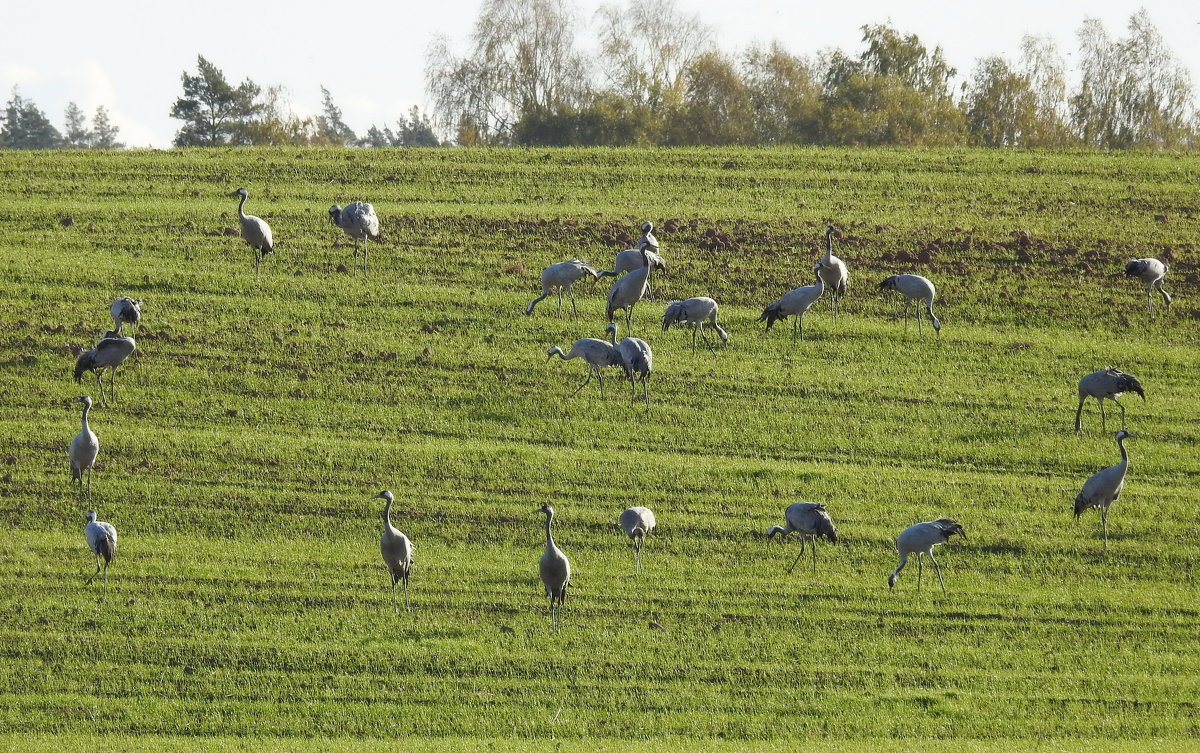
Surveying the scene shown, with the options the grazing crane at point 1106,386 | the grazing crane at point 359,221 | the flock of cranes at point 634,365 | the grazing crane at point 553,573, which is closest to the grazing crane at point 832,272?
the flock of cranes at point 634,365

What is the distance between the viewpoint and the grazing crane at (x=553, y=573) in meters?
21.3

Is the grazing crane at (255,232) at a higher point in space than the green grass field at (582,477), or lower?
higher

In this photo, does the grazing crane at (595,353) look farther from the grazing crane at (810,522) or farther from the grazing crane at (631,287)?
the grazing crane at (810,522)

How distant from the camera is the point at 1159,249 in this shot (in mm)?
41156

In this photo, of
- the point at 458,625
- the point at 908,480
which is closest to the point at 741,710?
the point at 458,625

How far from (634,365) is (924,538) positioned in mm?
8232

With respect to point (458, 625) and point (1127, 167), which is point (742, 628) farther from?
point (1127, 167)

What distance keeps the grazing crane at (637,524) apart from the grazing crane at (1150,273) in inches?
681

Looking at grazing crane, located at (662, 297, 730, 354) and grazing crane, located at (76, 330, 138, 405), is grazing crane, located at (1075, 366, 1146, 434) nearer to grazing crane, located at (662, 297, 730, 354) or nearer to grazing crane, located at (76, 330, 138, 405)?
grazing crane, located at (662, 297, 730, 354)

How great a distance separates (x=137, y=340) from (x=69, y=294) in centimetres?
408

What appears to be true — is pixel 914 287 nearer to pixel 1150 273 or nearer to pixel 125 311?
pixel 1150 273

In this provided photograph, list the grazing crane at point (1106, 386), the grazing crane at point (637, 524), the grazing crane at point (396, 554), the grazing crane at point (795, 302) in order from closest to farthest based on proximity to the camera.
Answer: the grazing crane at point (396, 554), the grazing crane at point (637, 524), the grazing crane at point (1106, 386), the grazing crane at point (795, 302)

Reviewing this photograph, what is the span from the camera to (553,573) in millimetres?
21547

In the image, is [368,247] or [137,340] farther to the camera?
[368,247]
